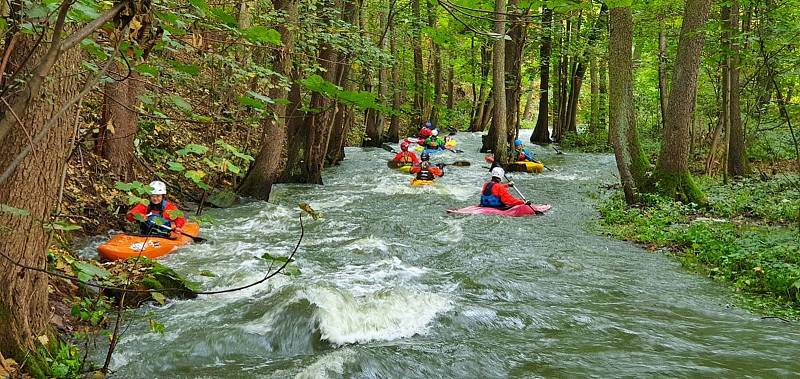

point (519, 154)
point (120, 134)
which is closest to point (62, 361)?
point (120, 134)

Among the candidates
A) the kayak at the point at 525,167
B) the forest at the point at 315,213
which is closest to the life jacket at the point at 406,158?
the forest at the point at 315,213

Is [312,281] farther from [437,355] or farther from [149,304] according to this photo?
[437,355]

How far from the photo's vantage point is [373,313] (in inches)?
230

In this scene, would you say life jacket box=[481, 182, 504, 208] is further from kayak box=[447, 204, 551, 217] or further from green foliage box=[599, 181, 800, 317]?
green foliage box=[599, 181, 800, 317]

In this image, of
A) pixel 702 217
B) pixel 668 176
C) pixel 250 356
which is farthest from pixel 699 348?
pixel 668 176

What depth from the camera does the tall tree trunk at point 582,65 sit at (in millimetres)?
21750

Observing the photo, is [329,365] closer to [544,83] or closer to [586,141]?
[544,83]

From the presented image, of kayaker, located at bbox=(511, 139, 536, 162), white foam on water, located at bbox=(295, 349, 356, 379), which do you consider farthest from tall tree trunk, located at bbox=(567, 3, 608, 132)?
white foam on water, located at bbox=(295, 349, 356, 379)

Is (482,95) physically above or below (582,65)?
below

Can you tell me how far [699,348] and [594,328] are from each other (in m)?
0.91

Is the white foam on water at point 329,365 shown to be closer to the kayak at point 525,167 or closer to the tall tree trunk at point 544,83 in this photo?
the kayak at point 525,167

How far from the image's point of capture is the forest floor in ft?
21.2

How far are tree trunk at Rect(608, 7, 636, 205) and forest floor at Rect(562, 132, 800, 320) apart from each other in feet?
2.10

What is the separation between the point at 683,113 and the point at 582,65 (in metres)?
15.3
